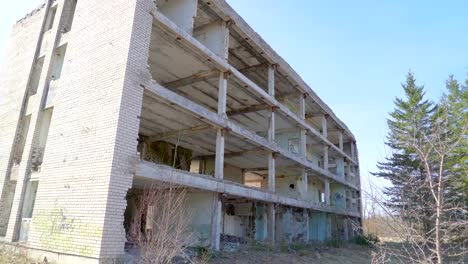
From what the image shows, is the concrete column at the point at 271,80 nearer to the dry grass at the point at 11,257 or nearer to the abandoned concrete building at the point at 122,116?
the abandoned concrete building at the point at 122,116

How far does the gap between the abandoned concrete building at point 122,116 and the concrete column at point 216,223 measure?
4 cm

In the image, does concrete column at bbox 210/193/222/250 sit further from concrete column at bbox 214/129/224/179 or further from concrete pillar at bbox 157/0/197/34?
concrete pillar at bbox 157/0/197/34

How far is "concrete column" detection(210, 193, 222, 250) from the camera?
1271cm

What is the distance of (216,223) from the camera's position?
13.0m

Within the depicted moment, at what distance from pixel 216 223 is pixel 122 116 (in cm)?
564

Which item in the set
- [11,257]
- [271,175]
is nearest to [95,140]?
[11,257]

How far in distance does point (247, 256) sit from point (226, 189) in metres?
2.64

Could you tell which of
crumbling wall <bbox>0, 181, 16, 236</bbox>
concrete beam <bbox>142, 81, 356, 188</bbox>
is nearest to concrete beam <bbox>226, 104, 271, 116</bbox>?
concrete beam <bbox>142, 81, 356, 188</bbox>

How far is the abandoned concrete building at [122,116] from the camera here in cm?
977

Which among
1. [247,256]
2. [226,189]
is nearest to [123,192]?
[226,189]

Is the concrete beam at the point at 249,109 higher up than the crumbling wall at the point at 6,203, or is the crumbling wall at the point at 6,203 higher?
the concrete beam at the point at 249,109

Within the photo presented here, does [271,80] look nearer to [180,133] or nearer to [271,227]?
[180,133]

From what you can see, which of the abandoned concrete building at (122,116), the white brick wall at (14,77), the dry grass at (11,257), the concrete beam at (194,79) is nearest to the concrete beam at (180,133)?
the abandoned concrete building at (122,116)

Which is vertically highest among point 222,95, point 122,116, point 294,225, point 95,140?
point 222,95
